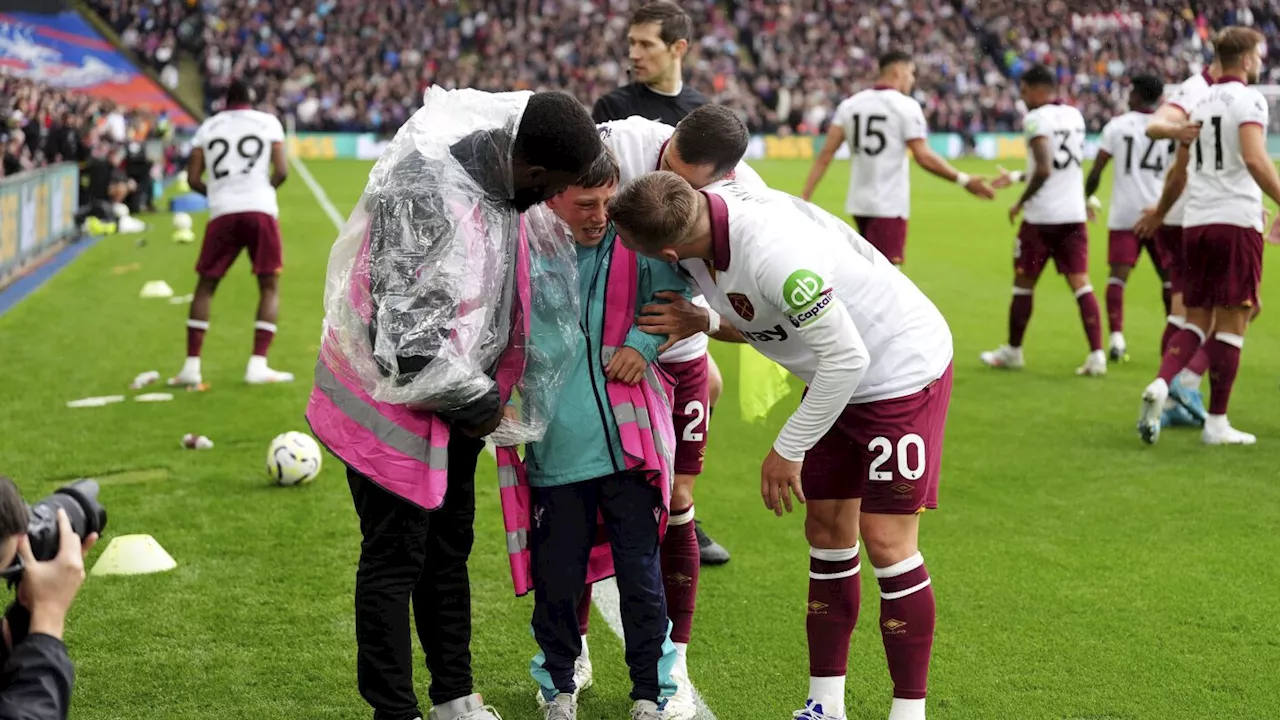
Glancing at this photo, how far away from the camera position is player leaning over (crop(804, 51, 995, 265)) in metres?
9.43

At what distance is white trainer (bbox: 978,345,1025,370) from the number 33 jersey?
17.5 feet

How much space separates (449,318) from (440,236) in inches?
8.1

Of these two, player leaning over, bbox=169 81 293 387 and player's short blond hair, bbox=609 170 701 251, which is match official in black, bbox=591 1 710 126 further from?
player leaning over, bbox=169 81 293 387

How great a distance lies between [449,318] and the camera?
3262 mm

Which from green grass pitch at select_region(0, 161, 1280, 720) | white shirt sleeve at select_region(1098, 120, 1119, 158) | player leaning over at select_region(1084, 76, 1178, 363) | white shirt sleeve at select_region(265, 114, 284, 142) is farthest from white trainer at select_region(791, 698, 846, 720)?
white shirt sleeve at select_region(1098, 120, 1119, 158)

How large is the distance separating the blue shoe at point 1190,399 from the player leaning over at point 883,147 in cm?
237

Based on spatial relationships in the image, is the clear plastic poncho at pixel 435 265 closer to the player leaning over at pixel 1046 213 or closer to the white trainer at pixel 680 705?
the white trainer at pixel 680 705

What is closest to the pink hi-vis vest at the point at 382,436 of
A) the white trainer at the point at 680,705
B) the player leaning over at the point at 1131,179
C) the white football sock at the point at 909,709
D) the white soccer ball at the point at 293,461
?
the white trainer at the point at 680,705

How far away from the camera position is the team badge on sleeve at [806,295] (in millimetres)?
3166

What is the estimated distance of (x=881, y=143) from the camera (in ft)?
31.2

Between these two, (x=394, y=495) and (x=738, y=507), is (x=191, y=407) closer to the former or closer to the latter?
(x=738, y=507)

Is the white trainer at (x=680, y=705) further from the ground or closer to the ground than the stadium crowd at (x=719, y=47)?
closer to the ground

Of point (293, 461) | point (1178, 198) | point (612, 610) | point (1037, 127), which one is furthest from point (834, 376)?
point (1037, 127)

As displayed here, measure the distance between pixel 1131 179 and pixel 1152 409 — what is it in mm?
3519
